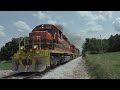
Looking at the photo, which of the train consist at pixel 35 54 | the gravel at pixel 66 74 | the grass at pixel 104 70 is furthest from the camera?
the train consist at pixel 35 54

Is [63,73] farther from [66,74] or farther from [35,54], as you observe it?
[35,54]

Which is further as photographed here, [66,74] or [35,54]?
[35,54]

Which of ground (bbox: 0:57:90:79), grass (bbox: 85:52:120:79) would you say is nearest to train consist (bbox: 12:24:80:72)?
ground (bbox: 0:57:90:79)

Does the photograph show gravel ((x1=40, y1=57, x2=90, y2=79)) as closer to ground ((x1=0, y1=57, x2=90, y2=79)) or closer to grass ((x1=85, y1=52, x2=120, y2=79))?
ground ((x1=0, y1=57, x2=90, y2=79))

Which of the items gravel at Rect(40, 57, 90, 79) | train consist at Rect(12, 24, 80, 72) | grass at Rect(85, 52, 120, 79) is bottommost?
gravel at Rect(40, 57, 90, 79)

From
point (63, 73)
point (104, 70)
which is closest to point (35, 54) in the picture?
point (63, 73)

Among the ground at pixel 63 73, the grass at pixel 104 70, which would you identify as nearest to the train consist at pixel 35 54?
the ground at pixel 63 73

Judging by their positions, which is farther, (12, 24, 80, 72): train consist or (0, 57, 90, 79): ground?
(12, 24, 80, 72): train consist

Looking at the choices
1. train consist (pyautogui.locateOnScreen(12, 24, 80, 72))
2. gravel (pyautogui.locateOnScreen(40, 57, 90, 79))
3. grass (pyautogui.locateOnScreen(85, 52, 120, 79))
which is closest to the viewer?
grass (pyautogui.locateOnScreen(85, 52, 120, 79))

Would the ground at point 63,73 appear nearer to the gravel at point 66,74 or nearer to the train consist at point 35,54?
the gravel at point 66,74
